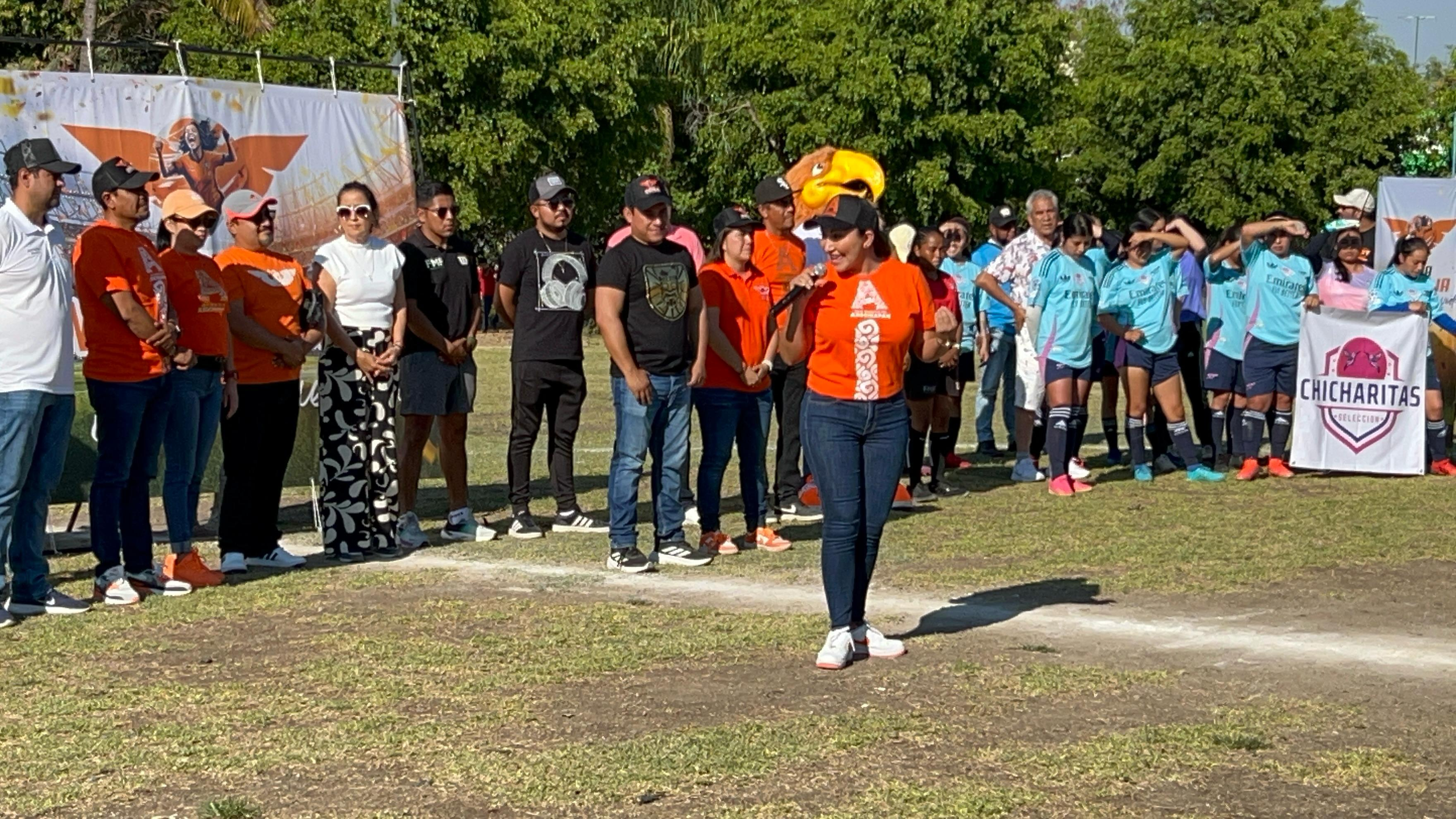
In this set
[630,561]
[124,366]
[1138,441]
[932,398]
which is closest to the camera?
[124,366]

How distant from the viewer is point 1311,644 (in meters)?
8.09

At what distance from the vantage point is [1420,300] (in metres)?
14.8

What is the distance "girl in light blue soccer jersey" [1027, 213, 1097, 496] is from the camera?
13703 mm

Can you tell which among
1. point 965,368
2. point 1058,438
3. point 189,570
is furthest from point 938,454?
point 189,570

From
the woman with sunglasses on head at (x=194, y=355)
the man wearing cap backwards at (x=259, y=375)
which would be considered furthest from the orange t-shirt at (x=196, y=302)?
the man wearing cap backwards at (x=259, y=375)

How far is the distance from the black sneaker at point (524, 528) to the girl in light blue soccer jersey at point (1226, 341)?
19.7 feet

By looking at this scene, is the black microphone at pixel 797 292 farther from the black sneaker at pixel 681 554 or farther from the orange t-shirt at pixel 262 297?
the orange t-shirt at pixel 262 297

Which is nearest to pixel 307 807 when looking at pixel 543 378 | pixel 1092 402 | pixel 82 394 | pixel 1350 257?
pixel 543 378

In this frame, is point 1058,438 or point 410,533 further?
point 1058,438

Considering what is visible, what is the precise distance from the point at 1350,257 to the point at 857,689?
903cm

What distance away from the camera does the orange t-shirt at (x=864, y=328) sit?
7.79 m

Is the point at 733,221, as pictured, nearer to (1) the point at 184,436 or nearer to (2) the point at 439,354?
(2) the point at 439,354

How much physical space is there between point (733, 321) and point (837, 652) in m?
3.60

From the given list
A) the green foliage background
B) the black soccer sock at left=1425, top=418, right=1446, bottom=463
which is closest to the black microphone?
the black soccer sock at left=1425, top=418, right=1446, bottom=463
